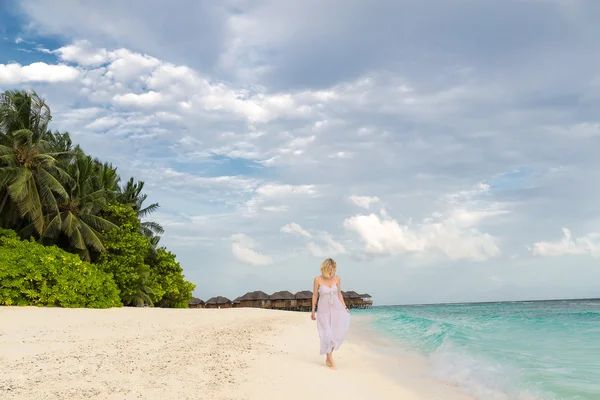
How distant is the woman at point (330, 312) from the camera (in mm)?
7078

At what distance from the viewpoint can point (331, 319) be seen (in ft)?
23.4

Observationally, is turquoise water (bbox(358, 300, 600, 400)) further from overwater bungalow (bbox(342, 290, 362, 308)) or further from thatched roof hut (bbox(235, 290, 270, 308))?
overwater bungalow (bbox(342, 290, 362, 308))

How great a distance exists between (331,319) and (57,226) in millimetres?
18887

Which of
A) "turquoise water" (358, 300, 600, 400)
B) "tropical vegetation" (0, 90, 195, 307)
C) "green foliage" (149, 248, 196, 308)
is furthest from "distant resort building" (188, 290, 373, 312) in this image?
"turquoise water" (358, 300, 600, 400)

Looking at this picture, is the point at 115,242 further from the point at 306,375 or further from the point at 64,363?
the point at 306,375

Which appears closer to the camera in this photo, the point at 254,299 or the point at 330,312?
the point at 330,312

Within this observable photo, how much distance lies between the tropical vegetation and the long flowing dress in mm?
13580

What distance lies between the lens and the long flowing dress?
23.2 ft

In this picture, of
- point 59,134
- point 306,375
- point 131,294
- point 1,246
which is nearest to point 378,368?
point 306,375

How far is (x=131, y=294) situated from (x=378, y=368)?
764 inches

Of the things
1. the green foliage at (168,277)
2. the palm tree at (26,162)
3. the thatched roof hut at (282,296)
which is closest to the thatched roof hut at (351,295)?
the thatched roof hut at (282,296)

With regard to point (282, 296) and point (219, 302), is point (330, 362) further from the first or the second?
point (282, 296)

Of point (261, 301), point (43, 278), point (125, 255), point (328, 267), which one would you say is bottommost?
point (261, 301)

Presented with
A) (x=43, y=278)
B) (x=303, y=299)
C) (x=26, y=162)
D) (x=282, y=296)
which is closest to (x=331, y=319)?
(x=43, y=278)
